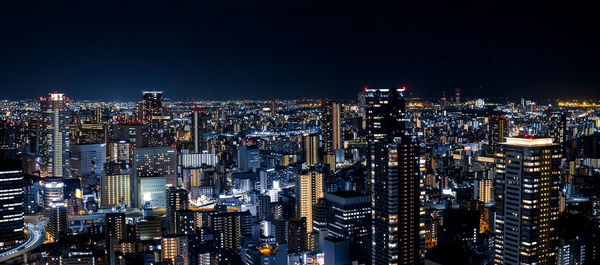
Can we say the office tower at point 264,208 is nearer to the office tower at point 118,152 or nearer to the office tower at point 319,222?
the office tower at point 319,222

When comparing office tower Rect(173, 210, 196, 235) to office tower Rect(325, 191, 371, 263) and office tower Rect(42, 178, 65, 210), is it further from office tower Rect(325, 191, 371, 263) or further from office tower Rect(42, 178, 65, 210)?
office tower Rect(42, 178, 65, 210)

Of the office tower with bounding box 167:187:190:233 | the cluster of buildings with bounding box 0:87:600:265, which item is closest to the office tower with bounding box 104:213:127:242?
the cluster of buildings with bounding box 0:87:600:265

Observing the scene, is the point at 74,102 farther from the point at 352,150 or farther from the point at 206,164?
the point at 352,150

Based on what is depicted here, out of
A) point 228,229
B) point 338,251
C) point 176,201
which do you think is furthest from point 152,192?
point 338,251

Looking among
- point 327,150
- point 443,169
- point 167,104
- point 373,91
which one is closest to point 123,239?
point 373,91

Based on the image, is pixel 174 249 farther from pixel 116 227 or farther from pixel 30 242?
pixel 30 242

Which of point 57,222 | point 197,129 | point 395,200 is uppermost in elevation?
point 197,129

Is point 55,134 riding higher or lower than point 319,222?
higher
